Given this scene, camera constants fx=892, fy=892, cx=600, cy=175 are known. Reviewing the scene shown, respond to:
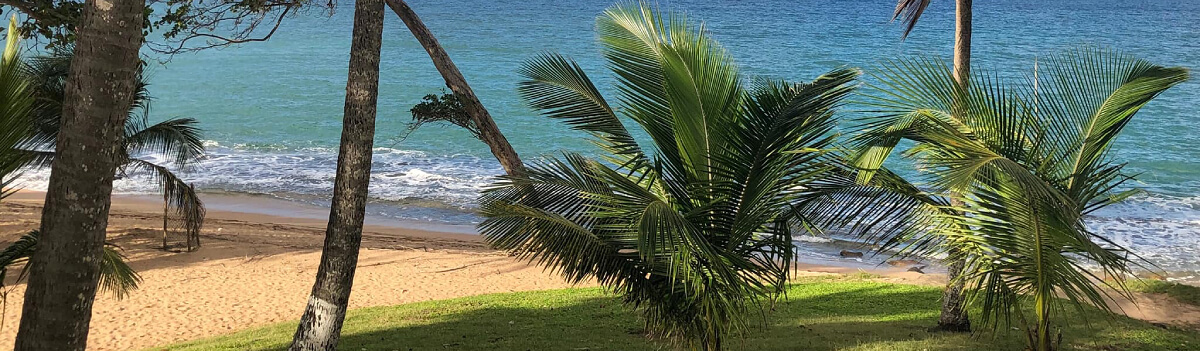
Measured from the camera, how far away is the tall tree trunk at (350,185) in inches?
253

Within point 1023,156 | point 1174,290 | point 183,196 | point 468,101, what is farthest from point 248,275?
point 1174,290

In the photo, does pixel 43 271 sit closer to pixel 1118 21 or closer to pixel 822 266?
pixel 822 266

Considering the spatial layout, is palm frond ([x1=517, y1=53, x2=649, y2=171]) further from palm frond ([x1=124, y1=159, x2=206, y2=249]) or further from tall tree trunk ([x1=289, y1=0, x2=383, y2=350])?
palm frond ([x1=124, y1=159, x2=206, y2=249])

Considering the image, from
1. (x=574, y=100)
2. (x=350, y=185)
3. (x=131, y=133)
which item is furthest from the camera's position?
(x=131, y=133)

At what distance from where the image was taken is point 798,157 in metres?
5.77

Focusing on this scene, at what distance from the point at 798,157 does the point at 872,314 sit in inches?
175

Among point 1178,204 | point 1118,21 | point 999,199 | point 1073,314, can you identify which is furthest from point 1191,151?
point 1118,21

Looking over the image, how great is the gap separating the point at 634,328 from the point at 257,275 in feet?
23.8

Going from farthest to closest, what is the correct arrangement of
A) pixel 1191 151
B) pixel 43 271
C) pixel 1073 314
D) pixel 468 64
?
pixel 468 64 < pixel 1191 151 < pixel 1073 314 < pixel 43 271

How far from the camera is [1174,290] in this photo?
10.9 meters

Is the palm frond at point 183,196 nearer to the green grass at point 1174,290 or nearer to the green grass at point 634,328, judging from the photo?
the green grass at point 634,328

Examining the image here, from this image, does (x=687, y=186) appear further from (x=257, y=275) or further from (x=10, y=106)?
(x=257, y=275)

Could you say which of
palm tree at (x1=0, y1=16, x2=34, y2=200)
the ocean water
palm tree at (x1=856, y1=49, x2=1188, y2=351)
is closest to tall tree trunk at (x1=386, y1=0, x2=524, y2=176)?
the ocean water

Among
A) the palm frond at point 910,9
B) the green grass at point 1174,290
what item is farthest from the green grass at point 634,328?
the palm frond at point 910,9
